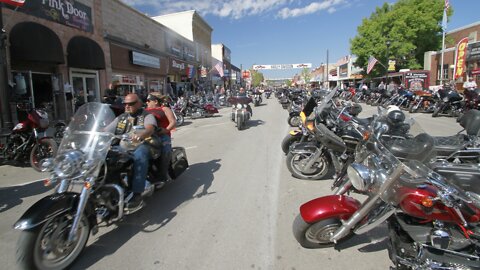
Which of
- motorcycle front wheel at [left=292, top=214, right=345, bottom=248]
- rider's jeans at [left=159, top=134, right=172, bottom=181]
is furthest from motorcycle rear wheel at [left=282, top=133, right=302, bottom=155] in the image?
motorcycle front wheel at [left=292, top=214, right=345, bottom=248]

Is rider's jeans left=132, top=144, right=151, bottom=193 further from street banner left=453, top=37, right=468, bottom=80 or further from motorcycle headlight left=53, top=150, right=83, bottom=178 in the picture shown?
street banner left=453, top=37, right=468, bottom=80

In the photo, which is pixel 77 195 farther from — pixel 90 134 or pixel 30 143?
pixel 30 143

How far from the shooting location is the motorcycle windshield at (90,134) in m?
3.24

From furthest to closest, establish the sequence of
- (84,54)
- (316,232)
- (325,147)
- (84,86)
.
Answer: (84,86)
(84,54)
(325,147)
(316,232)

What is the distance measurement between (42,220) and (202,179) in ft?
10.5

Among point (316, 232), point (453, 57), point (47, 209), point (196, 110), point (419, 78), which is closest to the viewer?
point (47, 209)

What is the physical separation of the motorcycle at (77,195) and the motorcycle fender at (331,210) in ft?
6.56

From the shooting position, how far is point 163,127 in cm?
524

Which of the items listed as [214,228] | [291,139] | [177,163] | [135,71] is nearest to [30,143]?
[177,163]

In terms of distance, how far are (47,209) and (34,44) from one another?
1102cm

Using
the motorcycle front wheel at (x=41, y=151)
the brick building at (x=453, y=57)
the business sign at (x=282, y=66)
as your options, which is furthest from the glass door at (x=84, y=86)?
the business sign at (x=282, y=66)

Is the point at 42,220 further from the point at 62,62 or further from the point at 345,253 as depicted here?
the point at 62,62

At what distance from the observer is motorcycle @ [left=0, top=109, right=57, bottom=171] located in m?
6.86

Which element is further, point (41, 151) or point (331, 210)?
point (41, 151)
